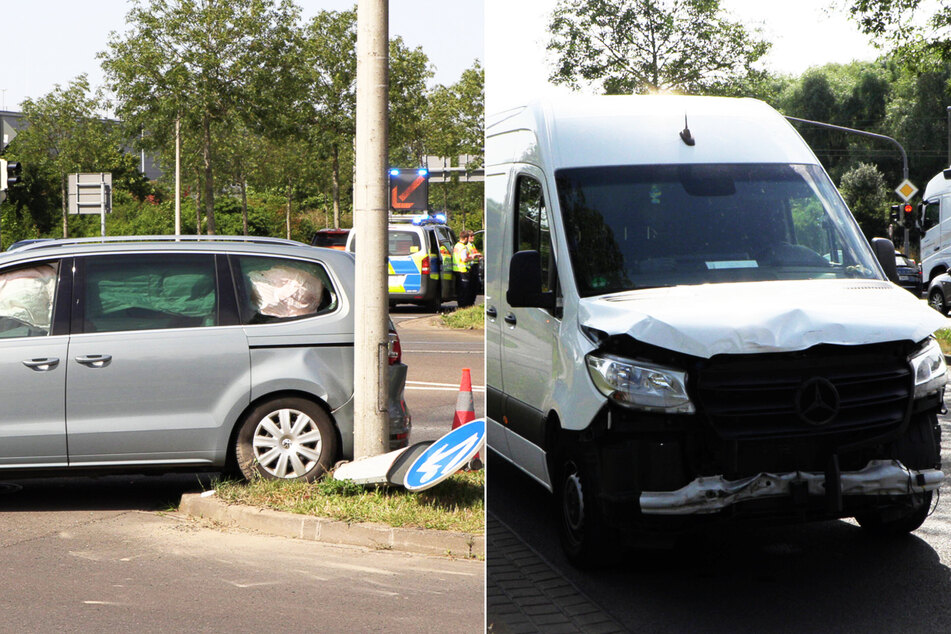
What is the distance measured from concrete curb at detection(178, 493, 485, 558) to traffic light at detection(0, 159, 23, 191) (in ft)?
17.2

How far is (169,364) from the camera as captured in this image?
235 inches

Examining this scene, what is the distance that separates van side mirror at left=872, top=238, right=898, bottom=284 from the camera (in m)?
1.10

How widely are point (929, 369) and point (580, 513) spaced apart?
354mm

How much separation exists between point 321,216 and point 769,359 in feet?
20.0

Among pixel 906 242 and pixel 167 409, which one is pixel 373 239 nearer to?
pixel 167 409

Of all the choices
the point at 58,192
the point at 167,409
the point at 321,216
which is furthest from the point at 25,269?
the point at 58,192

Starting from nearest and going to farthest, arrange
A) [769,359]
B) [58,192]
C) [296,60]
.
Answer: [769,359]
[296,60]
[58,192]

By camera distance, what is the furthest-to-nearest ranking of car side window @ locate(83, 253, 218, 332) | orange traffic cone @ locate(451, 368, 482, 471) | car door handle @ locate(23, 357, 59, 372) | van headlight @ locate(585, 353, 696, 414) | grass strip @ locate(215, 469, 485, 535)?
orange traffic cone @ locate(451, 368, 482, 471) → car side window @ locate(83, 253, 218, 332) → car door handle @ locate(23, 357, 59, 372) → grass strip @ locate(215, 469, 485, 535) → van headlight @ locate(585, 353, 696, 414)

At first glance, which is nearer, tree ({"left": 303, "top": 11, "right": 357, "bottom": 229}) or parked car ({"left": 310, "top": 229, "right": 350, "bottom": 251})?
tree ({"left": 303, "top": 11, "right": 357, "bottom": 229})

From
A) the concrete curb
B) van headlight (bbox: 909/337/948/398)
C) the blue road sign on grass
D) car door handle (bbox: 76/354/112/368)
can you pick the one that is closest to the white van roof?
van headlight (bbox: 909/337/948/398)

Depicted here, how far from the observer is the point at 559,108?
1.09 m

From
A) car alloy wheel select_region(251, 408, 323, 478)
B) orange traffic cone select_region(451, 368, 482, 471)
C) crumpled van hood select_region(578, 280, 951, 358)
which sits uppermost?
crumpled van hood select_region(578, 280, 951, 358)

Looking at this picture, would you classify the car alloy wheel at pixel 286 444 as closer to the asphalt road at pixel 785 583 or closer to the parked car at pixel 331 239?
the parked car at pixel 331 239

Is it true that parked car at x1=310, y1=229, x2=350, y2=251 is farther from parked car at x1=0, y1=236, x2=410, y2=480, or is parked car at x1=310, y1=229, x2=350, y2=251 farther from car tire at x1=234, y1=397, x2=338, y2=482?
car tire at x1=234, y1=397, x2=338, y2=482
